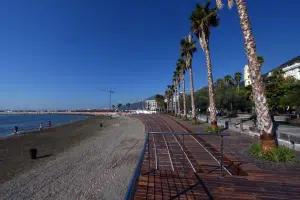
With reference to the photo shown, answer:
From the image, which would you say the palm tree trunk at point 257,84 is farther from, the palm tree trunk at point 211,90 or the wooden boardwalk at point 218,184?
the palm tree trunk at point 211,90

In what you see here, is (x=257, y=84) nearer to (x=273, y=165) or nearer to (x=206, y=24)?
(x=273, y=165)

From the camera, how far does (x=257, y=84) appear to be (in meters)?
7.78

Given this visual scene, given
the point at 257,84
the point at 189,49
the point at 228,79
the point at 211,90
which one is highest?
the point at 228,79

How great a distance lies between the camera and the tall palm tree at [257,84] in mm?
7406

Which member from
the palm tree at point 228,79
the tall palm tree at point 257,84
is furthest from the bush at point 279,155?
the palm tree at point 228,79

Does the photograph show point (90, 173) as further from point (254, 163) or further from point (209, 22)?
point (209, 22)

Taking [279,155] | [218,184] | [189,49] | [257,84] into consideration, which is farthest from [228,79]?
[218,184]

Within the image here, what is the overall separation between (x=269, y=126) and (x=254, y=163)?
1816 millimetres

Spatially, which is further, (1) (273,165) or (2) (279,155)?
(2) (279,155)

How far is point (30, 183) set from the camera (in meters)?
8.79

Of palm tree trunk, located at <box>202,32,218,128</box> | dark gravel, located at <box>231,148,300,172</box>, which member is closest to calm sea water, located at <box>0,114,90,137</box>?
palm tree trunk, located at <box>202,32,218,128</box>

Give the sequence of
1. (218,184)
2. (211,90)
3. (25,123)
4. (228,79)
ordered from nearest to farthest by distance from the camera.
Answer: (218,184) → (211,90) → (228,79) → (25,123)

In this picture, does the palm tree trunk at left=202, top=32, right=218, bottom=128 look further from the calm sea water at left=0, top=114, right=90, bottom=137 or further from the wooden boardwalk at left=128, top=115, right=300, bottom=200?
the calm sea water at left=0, top=114, right=90, bottom=137

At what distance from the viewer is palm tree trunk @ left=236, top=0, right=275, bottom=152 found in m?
7.41
